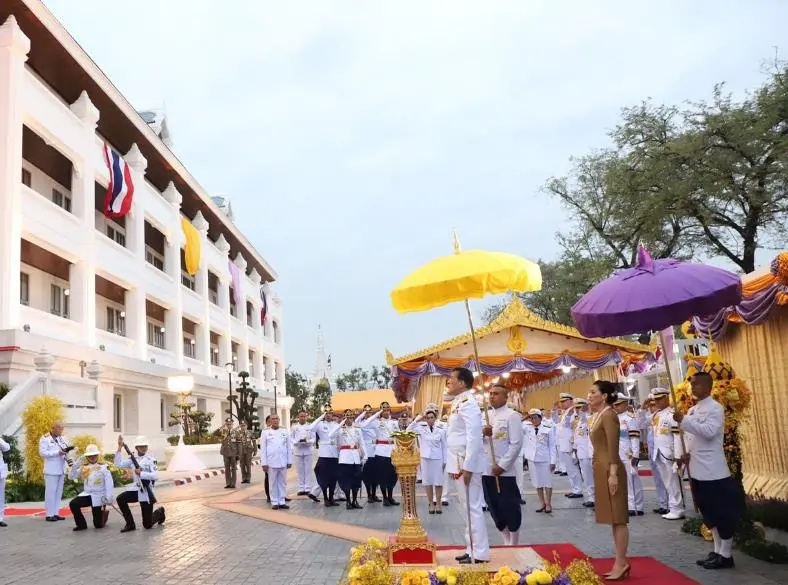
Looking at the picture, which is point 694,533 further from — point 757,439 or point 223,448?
point 223,448

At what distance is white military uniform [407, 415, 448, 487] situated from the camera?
13508 mm

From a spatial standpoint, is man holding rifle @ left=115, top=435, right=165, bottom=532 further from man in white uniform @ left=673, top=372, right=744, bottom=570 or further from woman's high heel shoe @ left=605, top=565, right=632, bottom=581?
man in white uniform @ left=673, top=372, right=744, bottom=570

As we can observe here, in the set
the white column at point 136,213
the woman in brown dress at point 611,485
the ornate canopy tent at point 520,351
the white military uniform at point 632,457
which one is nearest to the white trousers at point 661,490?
the white military uniform at point 632,457

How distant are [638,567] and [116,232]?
95.4 ft

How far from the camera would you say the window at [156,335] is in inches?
1402

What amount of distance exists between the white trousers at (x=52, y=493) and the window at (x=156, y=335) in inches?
878

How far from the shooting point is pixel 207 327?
39375mm

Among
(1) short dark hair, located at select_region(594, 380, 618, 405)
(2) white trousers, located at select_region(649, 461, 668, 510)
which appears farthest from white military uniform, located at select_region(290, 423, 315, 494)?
Answer: (1) short dark hair, located at select_region(594, 380, 618, 405)

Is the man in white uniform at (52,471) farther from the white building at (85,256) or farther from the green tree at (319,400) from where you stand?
the green tree at (319,400)

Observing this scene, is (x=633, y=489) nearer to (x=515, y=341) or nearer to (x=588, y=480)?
(x=588, y=480)

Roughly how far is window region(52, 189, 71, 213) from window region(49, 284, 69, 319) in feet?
9.82

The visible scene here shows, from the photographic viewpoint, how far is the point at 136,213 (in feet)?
98.6

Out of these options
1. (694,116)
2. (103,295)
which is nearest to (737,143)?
(694,116)

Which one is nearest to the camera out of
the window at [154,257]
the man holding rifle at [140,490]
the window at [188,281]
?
the man holding rifle at [140,490]
